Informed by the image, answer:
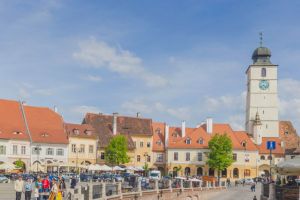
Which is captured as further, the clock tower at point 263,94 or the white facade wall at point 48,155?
the clock tower at point 263,94

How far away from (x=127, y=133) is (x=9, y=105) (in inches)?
761

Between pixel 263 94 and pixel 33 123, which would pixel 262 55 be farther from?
pixel 33 123

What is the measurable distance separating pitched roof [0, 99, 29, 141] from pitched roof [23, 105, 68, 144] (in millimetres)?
1190

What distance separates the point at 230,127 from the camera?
8738 centimetres

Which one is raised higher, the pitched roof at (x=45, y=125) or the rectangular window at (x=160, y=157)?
the pitched roof at (x=45, y=125)

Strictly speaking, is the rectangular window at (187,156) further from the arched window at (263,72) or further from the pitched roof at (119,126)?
the arched window at (263,72)

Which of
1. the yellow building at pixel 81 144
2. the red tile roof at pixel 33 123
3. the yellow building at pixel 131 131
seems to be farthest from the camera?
the yellow building at pixel 131 131

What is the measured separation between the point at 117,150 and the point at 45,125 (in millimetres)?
10321

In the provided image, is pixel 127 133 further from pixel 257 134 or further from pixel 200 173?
pixel 257 134

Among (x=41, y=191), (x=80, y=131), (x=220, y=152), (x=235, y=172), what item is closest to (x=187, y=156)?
(x=220, y=152)

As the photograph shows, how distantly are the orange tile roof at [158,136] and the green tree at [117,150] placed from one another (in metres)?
10.8

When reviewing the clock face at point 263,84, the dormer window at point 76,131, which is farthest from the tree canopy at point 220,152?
the clock face at point 263,84

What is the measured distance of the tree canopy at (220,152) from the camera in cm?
7775

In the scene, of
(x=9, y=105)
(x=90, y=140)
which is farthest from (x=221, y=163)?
(x=9, y=105)
